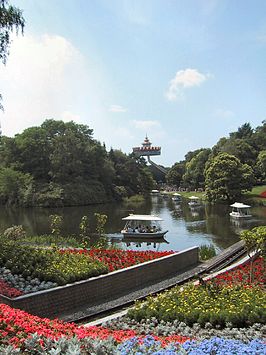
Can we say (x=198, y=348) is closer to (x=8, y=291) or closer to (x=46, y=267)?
(x=8, y=291)

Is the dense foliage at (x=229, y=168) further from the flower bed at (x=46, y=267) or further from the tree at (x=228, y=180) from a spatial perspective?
the flower bed at (x=46, y=267)

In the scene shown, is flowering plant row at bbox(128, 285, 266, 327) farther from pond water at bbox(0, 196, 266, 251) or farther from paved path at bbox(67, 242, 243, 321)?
pond water at bbox(0, 196, 266, 251)

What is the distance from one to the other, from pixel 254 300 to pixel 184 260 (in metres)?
8.01

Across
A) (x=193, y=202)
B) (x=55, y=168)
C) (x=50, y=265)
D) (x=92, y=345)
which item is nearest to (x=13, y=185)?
(x=55, y=168)

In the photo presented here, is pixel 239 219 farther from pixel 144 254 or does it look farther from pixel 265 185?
pixel 265 185

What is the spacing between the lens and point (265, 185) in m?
83.1

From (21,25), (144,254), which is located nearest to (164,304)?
(144,254)

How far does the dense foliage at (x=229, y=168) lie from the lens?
62.9 meters

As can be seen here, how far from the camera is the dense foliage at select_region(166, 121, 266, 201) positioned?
206ft

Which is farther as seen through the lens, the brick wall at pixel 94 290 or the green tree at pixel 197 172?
the green tree at pixel 197 172

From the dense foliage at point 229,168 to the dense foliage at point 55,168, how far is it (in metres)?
21.3

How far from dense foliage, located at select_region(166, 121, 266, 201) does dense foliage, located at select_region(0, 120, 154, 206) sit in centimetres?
2133

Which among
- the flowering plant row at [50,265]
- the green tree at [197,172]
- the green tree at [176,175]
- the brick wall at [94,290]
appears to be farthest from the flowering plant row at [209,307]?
the green tree at [176,175]

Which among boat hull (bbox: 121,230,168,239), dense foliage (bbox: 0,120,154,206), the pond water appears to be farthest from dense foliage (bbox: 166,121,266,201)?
boat hull (bbox: 121,230,168,239)
